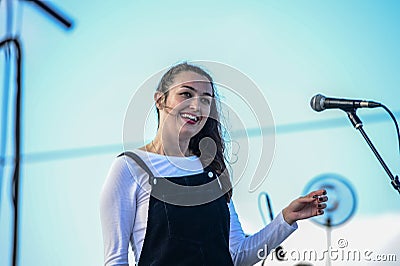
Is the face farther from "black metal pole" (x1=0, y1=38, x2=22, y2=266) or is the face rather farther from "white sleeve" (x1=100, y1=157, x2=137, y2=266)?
"black metal pole" (x1=0, y1=38, x2=22, y2=266)

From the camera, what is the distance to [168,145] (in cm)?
146

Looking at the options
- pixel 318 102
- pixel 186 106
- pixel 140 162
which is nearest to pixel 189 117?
pixel 186 106

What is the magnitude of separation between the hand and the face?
0.30 metres

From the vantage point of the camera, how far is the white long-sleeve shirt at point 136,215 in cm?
131

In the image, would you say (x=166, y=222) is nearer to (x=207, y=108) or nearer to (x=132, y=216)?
(x=132, y=216)

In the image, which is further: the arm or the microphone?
the microphone

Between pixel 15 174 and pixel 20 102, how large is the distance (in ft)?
0.28

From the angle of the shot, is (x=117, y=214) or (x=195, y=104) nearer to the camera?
(x=117, y=214)

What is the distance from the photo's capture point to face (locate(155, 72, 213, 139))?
1.46m

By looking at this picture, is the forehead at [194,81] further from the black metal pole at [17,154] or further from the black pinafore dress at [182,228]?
the black metal pole at [17,154]

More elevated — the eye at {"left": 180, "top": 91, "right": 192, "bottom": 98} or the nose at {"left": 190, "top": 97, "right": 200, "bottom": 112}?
the eye at {"left": 180, "top": 91, "right": 192, "bottom": 98}

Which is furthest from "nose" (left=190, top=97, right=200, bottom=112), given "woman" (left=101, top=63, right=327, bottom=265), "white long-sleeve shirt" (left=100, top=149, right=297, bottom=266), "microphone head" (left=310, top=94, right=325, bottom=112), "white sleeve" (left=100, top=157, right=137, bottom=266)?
"microphone head" (left=310, top=94, right=325, bottom=112)

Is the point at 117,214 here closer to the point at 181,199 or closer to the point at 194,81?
the point at 181,199

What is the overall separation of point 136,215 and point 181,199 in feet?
0.37
